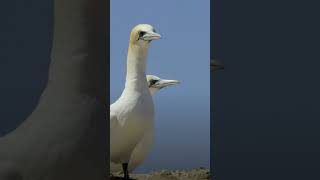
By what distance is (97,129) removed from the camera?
942 mm

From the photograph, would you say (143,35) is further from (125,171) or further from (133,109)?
(125,171)

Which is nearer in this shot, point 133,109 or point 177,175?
point 133,109

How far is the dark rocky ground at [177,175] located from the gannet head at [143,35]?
1.64 ft

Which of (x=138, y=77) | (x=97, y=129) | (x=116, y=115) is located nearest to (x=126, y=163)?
(x=116, y=115)

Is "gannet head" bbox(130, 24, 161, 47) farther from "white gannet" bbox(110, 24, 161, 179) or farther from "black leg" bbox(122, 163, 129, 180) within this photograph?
"black leg" bbox(122, 163, 129, 180)

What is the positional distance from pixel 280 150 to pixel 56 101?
2.23 ft

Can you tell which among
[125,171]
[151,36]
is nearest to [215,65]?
[151,36]

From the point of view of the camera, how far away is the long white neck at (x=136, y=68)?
204 centimetres

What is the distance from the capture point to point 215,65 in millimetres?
1391

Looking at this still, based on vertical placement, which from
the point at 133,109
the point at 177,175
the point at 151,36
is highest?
the point at 151,36

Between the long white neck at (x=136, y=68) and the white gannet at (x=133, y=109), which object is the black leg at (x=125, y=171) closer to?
the white gannet at (x=133, y=109)

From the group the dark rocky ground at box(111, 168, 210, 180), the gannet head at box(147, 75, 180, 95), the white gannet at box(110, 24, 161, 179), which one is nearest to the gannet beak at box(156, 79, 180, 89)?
the gannet head at box(147, 75, 180, 95)

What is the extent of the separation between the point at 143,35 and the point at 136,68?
0.41 feet

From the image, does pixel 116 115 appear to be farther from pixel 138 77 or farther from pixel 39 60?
pixel 39 60
